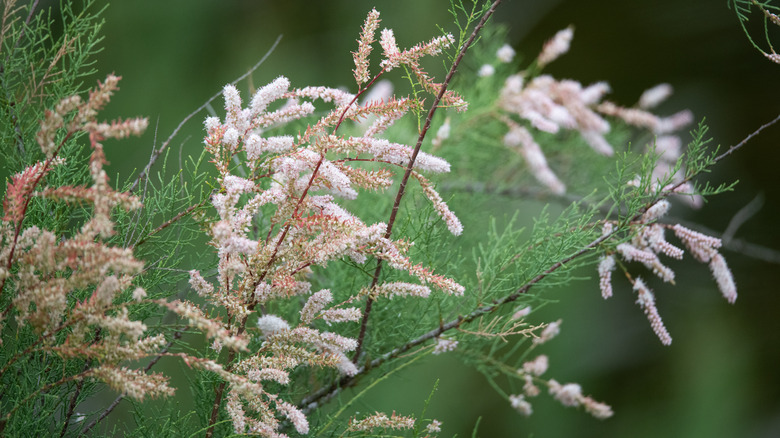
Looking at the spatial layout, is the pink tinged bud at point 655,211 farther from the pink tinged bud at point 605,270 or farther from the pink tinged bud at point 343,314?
the pink tinged bud at point 343,314

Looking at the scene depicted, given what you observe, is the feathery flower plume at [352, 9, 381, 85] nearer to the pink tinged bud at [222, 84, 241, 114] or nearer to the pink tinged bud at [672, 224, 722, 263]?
the pink tinged bud at [222, 84, 241, 114]

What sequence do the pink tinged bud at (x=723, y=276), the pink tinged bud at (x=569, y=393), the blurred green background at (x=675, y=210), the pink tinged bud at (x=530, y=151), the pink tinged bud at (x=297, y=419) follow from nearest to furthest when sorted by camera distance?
the pink tinged bud at (x=297, y=419), the pink tinged bud at (x=723, y=276), the pink tinged bud at (x=569, y=393), the pink tinged bud at (x=530, y=151), the blurred green background at (x=675, y=210)

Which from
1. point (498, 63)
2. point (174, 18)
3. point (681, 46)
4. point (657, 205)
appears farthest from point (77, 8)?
point (657, 205)

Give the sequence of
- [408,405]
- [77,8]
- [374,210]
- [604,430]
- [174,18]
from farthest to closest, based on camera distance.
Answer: [174,18] → [77,8] → [604,430] → [408,405] → [374,210]

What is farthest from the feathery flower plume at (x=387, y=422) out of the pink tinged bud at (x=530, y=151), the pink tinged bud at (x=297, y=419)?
the pink tinged bud at (x=530, y=151)

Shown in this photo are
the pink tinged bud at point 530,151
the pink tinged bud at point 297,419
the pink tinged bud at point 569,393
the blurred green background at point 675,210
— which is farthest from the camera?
the blurred green background at point 675,210

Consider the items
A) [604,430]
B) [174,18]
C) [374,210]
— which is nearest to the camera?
[374,210]

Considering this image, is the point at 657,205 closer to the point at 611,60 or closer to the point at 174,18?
the point at 611,60

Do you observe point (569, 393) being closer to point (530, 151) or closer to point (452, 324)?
point (452, 324)
